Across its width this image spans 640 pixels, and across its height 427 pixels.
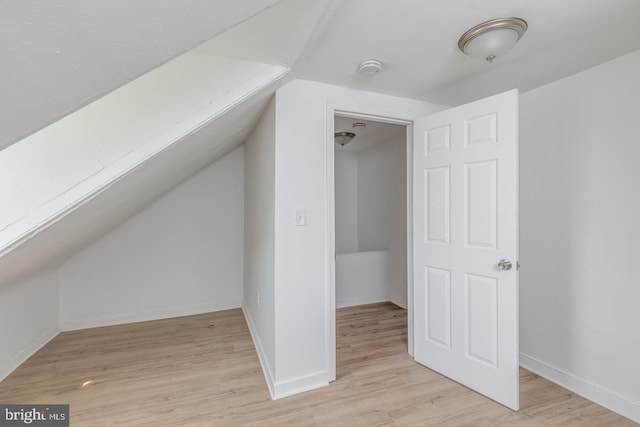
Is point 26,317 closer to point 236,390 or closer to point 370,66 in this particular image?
point 236,390

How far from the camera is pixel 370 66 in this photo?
65.5 inches

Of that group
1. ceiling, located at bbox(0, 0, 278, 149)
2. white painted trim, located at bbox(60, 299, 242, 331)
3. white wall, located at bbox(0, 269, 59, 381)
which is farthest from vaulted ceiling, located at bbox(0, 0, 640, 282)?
white painted trim, located at bbox(60, 299, 242, 331)

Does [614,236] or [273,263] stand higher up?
[614,236]

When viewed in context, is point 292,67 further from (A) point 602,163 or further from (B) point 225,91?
(A) point 602,163

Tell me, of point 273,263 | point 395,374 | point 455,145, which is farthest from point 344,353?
point 455,145

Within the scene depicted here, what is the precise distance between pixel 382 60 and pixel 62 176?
5.55 ft

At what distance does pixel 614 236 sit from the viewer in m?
1.73

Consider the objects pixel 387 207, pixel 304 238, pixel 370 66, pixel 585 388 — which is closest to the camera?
pixel 370 66

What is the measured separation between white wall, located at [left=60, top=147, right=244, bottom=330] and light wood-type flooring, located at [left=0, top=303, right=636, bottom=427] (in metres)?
0.42

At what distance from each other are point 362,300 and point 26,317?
3327 millimetres

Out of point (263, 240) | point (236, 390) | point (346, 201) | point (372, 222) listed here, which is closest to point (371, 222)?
point (372, 222)

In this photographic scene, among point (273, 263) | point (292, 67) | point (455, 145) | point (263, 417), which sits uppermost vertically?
point (292, 67)

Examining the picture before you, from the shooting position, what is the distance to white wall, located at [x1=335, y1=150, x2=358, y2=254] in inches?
184

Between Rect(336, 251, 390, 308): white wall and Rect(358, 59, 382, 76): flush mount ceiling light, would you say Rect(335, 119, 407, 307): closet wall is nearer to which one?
Rect(336, 251, 390, 308): white wall
